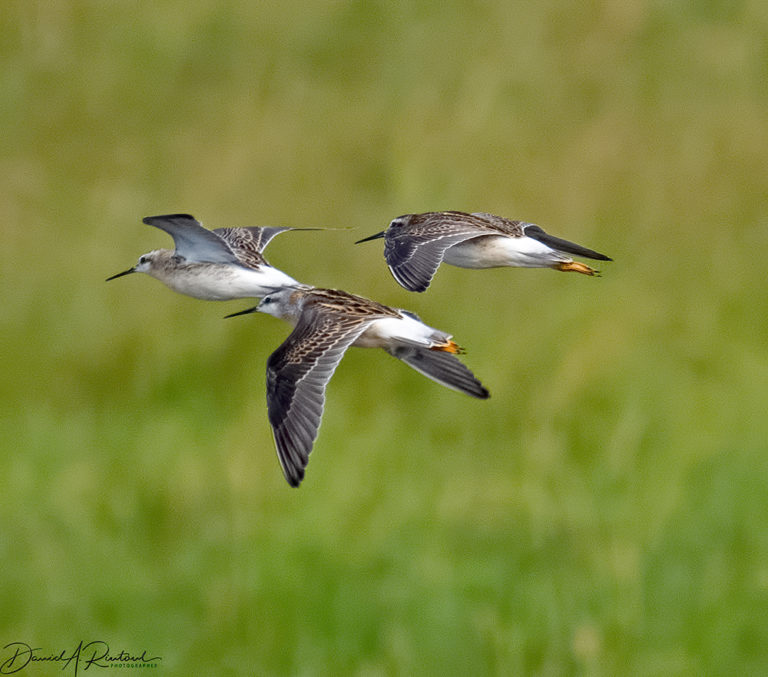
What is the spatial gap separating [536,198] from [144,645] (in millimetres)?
7236

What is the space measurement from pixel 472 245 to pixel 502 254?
1.28ft

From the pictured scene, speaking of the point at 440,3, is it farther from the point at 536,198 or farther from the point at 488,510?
the point at 488,510

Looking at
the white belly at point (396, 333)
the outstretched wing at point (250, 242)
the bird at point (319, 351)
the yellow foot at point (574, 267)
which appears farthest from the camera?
the outstretched wing at point (250, 242)

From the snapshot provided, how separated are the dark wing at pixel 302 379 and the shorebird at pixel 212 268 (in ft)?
3.73

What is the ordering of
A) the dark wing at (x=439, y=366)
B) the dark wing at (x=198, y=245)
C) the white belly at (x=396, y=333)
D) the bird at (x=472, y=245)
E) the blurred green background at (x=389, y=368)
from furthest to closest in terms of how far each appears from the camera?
the blurred green background at (x=389, y=368)
the dark wing at (x=198, y=245)
the bird at (x=472, y=245)
the dark wing at (x=439, y=366)
the white belly at (x=396, y=333)

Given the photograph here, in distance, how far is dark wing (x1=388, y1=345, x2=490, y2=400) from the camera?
11336 mm

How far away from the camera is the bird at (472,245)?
37.7ft

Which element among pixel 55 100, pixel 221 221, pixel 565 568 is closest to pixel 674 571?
pixel 565 568

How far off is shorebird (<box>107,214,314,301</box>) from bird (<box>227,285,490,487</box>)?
361 mm

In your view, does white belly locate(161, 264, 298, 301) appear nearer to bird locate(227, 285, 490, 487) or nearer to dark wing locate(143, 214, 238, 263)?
dark wing locate(143, 214, 238, 263)

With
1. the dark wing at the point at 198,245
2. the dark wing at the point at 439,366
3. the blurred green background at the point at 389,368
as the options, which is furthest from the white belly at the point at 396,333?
the blurred green background at the point at 389,368

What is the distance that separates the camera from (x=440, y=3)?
2347 centimetres

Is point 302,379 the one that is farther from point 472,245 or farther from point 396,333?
point 472,245

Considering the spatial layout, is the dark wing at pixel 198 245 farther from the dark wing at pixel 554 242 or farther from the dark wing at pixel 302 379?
the dark wing at pixel 554 242
